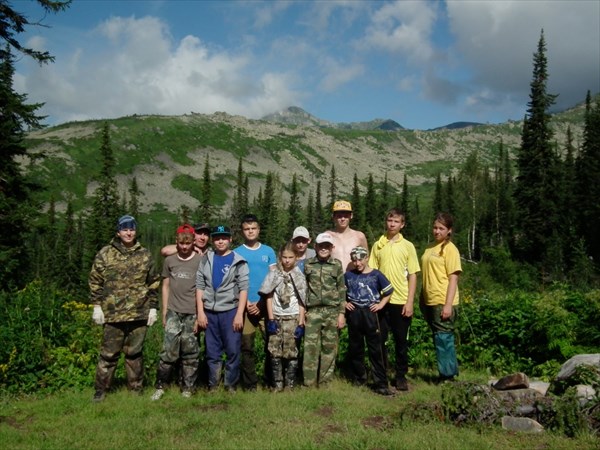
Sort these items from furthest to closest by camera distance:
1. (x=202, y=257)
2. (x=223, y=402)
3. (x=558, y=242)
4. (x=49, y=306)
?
(x=558, y=242) → (x=49, y=306) → (x=202, y=257) → (x=223, y=402)

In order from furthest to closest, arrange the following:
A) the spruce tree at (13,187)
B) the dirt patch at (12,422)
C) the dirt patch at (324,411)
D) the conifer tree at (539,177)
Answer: the conifer tree at (539,177), the spruce tree at (13,187), the dirt patch at (324,411), the dirt patch at (12,422)

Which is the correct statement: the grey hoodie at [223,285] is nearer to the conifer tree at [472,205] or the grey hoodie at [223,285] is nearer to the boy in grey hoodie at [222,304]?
the boy in grey hoodie at [222,304]

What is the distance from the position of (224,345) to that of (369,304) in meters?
2.12

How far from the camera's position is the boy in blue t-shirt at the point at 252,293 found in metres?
6.70

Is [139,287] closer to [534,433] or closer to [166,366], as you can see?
[166,366]

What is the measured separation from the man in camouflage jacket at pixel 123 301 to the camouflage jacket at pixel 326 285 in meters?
2.19

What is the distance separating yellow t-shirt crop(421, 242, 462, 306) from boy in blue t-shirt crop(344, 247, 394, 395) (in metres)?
0.63

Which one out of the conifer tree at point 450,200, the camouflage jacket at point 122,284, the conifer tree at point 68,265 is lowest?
the conifer tree at point 68,265

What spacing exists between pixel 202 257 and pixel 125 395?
2119 millimetres

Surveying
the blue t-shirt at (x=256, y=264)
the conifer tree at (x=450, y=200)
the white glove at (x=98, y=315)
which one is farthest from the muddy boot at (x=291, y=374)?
the conifer tree at (x=450, y=200)

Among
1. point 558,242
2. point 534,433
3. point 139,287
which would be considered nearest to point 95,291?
point 139,287

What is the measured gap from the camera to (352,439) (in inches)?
182

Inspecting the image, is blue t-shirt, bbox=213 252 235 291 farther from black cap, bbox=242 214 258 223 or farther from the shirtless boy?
the shirtless boy

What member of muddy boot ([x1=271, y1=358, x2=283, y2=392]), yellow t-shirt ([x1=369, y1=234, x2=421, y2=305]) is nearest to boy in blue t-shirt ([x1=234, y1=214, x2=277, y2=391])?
muddy boot ([x1=271, y1=358, x2=283, y2=392])
